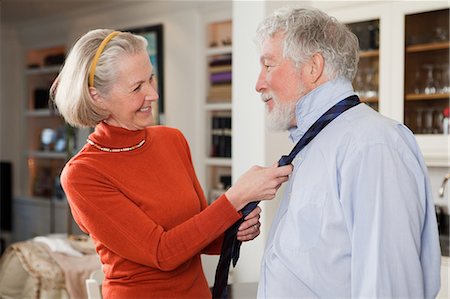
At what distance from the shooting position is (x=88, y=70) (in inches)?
62.2

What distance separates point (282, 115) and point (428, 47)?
204 cm

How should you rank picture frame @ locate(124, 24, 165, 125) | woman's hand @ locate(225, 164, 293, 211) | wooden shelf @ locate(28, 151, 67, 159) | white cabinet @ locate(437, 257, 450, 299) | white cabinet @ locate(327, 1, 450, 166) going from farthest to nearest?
wooden shelf @ locate(28, 151, 67, 159), picture frame @ locate(124, 24, 165, 125), white cabinet @ locate(327, 1, 450, 166), white cabinet @ locate(437, 257, 450, 299), woman's hand @ locate(225, 164, 293, 211)

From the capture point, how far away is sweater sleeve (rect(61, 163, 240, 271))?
59.9 inches

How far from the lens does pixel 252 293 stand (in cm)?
215

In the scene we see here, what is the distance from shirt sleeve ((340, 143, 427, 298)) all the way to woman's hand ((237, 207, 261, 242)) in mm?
426

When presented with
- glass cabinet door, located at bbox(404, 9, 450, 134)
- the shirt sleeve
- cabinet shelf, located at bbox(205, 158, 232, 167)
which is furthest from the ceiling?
the shirt sleeve

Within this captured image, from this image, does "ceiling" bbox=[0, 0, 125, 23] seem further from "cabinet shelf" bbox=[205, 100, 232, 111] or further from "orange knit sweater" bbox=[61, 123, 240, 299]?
"orange knit sweater" bbox=[61, 123, 240, 299]

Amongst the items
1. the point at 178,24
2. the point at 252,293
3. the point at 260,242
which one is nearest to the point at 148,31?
the point at 178,24

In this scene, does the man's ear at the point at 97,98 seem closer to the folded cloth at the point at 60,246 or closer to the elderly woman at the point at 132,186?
the elderly woman at the point at 132,186

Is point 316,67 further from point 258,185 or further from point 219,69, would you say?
point 219,69

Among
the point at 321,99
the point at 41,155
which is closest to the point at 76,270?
the point at 321,99

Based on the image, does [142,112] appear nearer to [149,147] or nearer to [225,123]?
[149,147]

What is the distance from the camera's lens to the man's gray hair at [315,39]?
1354 millimetres

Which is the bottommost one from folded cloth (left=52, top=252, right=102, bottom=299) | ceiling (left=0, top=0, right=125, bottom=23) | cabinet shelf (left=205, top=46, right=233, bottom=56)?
folded cloth (left=52, top=252, right=102, bottom=299)
